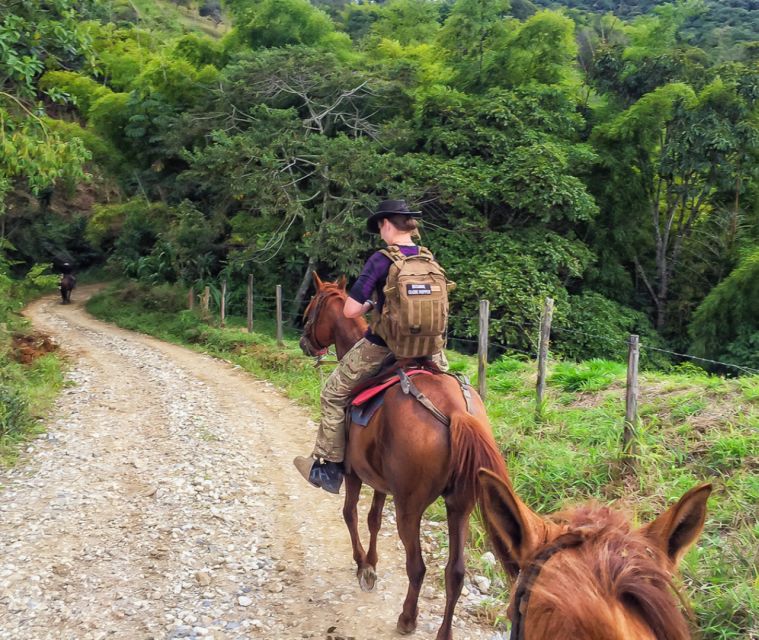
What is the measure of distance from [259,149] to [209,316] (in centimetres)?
499

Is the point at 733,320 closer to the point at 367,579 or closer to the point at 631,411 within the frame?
the point at 631,411

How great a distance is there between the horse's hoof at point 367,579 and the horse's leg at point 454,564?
82 cm

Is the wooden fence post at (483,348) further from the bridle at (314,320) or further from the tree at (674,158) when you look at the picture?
Result: the tree at (674,158)

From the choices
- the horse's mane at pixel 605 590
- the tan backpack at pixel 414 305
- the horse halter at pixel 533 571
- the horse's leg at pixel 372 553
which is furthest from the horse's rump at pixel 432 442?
the horse's mane at pixel 605 590

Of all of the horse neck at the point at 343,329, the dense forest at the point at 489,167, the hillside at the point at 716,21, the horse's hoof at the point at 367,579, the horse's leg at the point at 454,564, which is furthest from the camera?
the hillside at the point at 716,21

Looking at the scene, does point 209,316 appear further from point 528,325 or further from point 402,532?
point 402,532

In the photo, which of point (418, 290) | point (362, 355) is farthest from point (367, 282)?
point (362, 355)

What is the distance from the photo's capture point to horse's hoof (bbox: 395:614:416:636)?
3410mm

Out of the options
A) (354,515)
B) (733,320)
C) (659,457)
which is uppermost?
(659,457)

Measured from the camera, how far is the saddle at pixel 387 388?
3.36 m

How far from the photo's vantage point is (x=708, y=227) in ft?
56.5

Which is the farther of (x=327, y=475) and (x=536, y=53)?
(x=536, y=53)

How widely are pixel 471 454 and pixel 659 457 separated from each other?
2478 mm

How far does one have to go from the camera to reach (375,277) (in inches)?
138
